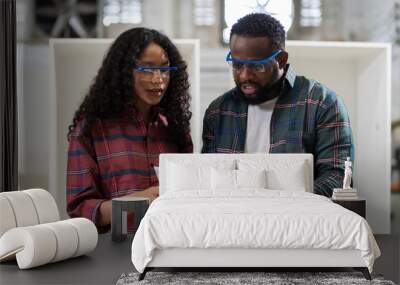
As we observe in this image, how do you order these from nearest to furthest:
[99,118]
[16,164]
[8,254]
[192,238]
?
[192,238] < [8,254] < [99,118] < [16,164]


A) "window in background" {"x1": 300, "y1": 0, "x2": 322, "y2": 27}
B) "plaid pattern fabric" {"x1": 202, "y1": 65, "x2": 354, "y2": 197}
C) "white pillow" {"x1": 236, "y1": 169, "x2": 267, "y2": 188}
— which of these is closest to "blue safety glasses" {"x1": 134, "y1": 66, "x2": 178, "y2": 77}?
"plaid pattern fabric" {"x1": 202, "y1": 65, "x2": 354, "y2": 197}

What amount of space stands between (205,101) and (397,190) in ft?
6.17

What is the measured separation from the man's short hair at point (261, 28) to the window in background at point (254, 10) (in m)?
0.13

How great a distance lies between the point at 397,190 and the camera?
6.01 m

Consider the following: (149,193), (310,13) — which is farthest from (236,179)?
(310,13)

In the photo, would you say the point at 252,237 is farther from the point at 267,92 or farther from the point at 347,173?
the point at 267,92

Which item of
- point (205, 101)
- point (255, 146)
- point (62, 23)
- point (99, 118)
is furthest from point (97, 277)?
point (62, 23)

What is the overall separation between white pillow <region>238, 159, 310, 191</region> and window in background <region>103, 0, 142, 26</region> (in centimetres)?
184

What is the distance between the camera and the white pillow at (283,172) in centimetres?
484

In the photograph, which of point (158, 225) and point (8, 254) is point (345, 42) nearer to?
point (158, 225)

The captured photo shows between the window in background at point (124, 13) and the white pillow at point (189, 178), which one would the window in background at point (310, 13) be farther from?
the white pillow at point (189, 178)

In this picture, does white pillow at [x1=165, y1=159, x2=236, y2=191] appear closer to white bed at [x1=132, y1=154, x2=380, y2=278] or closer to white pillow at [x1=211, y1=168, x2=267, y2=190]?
white pillow at [x1=211, y1=168, x2=267, y2=190]

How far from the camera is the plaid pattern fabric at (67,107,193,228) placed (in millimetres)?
5184

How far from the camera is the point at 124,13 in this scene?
19.8 feet
